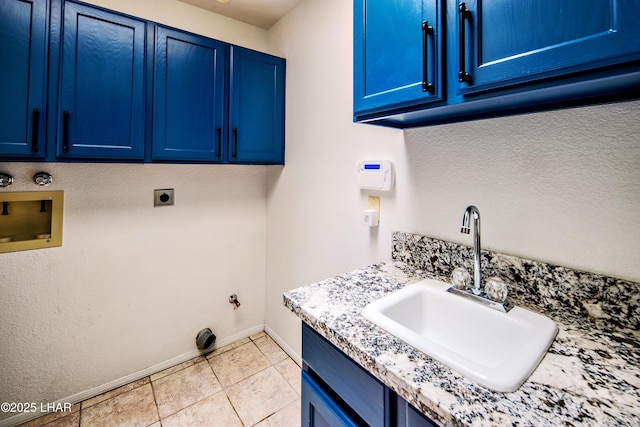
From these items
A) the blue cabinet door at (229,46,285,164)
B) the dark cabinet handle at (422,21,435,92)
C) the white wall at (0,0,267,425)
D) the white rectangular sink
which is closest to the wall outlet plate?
the white wall at (0,0,267,425)

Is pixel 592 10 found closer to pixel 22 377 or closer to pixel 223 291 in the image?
pixel 223 291

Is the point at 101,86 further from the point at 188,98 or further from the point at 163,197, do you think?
the point at 163,197

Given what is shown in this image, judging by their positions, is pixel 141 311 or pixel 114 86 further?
pixel 141 311

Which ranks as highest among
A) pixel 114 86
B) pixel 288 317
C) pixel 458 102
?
pixel 114 86

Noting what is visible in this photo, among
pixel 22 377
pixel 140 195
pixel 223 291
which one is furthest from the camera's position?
pixel 223 291

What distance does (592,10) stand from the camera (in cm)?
60

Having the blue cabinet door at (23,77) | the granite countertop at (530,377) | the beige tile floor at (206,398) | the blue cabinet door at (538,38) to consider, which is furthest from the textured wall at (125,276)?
the blue cabinet door at (538,38)

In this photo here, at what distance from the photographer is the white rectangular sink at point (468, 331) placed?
627 mm

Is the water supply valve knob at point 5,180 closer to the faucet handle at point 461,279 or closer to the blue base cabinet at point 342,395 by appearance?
the blue base cabinet at point 342,395

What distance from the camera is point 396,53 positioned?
961 mm

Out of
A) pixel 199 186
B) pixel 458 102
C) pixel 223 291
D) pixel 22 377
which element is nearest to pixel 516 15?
pixel 458 102

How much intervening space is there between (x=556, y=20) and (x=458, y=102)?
0.25 metres

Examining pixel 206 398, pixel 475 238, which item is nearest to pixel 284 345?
pixel 206 398

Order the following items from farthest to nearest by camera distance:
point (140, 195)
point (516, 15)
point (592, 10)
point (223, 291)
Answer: point (223, 291), point (140, 195), point (516, 15), point (592, 10)
